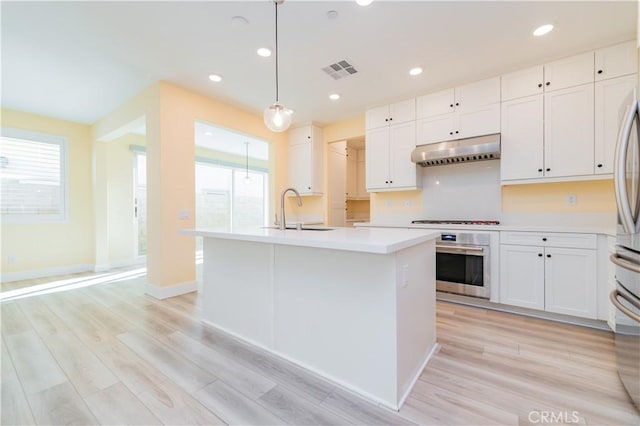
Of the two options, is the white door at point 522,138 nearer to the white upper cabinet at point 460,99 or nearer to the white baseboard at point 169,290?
the white upper cabinet at point 460,99

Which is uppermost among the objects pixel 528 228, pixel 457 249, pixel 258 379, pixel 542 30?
pixel 542 30

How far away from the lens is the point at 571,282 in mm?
2520

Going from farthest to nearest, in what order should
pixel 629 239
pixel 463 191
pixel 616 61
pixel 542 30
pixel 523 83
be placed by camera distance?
pixel 463 191, pixel 523 83, pixel 616 61, pixel 542 30, pixel 629 239

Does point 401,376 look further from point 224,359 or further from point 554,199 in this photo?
point 554,199

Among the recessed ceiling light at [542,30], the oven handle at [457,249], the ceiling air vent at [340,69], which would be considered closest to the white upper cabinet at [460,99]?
the recessed ceiling light at [542,30]

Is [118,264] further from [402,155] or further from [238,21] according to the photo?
[402,155]

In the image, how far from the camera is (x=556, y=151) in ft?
9.14

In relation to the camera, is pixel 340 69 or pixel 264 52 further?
pixel 340 69

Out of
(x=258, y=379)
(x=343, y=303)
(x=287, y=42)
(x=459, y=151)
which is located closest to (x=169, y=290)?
(x=258, y=379)

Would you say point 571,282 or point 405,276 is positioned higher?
point 405,276

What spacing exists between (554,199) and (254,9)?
3.60 m

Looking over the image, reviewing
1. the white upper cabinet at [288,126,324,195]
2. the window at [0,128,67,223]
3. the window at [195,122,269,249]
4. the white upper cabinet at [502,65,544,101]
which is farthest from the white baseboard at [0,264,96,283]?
the white upper cabinet at [502,65,544,101]

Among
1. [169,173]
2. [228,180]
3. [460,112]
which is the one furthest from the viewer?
[228,180]

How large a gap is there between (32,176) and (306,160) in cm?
454
